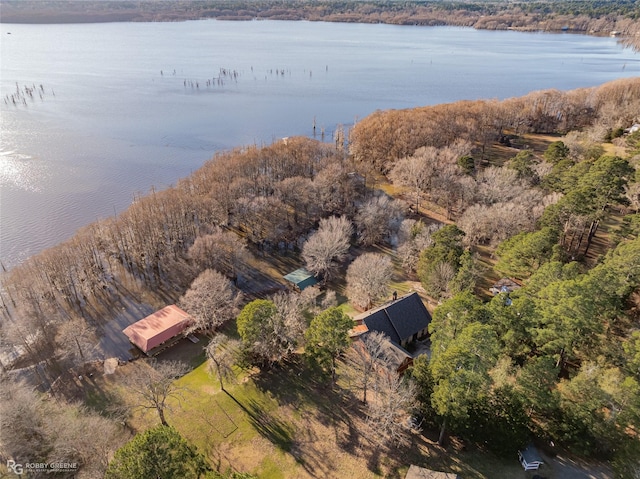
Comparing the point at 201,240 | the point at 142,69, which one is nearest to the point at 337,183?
the point at 201,240

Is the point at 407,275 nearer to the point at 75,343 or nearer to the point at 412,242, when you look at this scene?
the point at 412,242

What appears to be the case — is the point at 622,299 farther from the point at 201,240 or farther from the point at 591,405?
the point at 201,240

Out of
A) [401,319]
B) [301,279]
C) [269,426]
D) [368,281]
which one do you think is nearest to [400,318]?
[401,319]

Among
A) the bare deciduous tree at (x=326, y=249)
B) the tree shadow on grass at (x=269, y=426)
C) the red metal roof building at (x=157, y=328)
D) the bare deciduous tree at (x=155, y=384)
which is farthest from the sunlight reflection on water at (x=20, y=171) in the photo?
the tree shadow on grass at (x=269, y=426)

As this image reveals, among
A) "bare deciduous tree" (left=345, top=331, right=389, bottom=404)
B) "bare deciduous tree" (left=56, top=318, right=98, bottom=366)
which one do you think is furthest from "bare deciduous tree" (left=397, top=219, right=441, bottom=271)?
"bare deciduous tree" (left=56, top=318, right=98, bottom=366)

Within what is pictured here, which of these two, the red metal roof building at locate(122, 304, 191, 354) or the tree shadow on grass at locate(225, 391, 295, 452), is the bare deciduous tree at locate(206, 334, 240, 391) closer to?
the tree shadow on grass at locate(225, 391, 295, 452)

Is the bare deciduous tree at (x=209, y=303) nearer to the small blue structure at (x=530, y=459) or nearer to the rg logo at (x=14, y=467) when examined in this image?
the rg logo at (x=14, y=467)

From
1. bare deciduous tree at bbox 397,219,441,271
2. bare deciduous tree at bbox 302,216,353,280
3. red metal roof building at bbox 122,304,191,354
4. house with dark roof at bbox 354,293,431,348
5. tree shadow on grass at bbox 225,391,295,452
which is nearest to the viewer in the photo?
tree shadow on grass at bbox 225,391,295,452
